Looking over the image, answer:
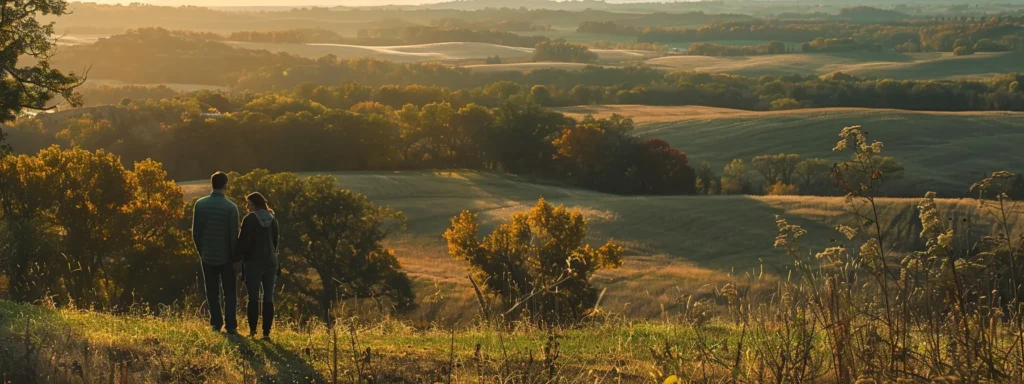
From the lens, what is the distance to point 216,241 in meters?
11.4

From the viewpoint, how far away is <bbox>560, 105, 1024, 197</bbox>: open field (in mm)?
78000

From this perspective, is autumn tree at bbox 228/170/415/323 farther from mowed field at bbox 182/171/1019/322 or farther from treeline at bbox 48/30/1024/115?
treeline at bbox 48/30/1024/115

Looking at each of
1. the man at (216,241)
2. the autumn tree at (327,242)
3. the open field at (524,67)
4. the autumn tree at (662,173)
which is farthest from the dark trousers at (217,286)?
the open field at (524,67)

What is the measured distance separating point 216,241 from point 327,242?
26135 mm

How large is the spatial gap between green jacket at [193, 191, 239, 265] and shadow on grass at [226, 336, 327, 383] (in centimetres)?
131

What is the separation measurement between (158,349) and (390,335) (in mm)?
3300

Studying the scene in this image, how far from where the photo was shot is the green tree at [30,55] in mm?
18750

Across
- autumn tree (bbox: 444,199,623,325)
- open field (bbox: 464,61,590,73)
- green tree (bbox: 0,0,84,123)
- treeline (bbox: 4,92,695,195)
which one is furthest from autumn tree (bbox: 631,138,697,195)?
open field (bbox: 464,61,590,73)

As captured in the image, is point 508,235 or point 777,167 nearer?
point 508,235

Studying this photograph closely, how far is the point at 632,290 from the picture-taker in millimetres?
38906

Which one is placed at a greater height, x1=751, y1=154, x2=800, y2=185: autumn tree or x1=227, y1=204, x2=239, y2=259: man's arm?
x1=227, y1=204, x2=239, y2=259: man's arm

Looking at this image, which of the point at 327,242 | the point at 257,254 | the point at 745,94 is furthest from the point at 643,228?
the point at 745,94

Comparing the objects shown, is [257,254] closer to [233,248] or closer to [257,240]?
[257,240]

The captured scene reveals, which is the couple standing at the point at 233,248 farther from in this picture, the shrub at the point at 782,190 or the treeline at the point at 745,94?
the treeline at the point at 745,94
